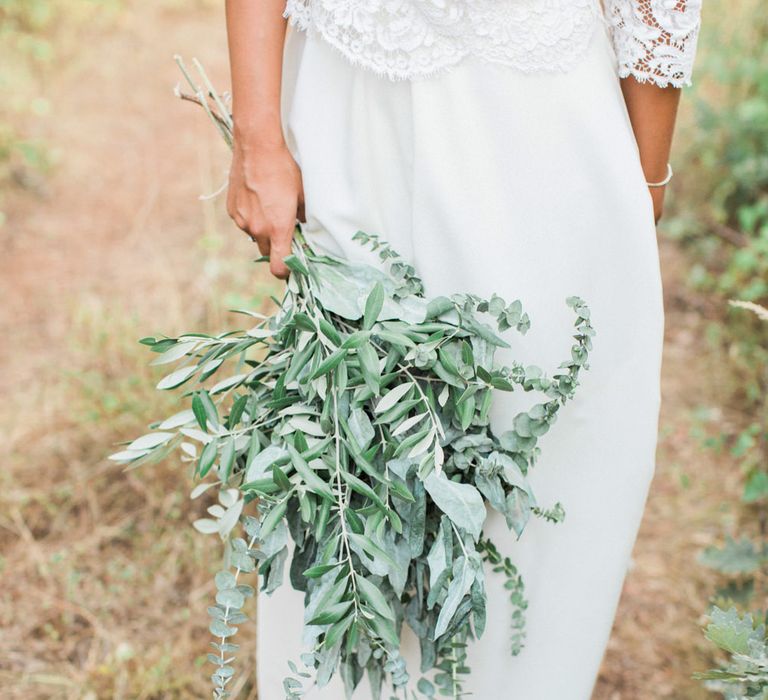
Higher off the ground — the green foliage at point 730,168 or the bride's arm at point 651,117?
the bride's arm at point 651,117

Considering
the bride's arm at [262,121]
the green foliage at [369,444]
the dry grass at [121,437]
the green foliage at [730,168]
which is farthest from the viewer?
the green foliage at [730,168]

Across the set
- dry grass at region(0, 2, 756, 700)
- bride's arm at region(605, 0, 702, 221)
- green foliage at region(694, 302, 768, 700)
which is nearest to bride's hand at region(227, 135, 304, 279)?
bride's arm at region(605, 0, 702, 221)

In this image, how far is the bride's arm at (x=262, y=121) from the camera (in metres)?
1.12

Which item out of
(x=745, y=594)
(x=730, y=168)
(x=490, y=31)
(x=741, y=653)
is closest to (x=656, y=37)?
(x=490, y=31)

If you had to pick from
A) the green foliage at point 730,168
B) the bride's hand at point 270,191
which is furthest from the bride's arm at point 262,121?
the green foliage at point 730,168

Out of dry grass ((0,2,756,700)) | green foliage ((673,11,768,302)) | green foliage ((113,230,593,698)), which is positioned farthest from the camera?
green foliage ((673,11,768,302))

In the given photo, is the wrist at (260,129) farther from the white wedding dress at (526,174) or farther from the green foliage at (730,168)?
the green foliage at (730,168)

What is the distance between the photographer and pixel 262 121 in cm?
112

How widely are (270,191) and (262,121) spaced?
9cm

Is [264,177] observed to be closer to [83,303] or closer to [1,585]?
[1,585]

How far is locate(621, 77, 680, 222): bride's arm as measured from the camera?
1.14 m

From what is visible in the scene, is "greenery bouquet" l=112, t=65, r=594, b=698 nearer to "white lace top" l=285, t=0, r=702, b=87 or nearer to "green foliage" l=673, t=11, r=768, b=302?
"white lace top" l=285, t=0, r=702, b=87

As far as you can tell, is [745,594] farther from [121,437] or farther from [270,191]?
[121,437]

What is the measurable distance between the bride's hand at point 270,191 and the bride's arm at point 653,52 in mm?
436
